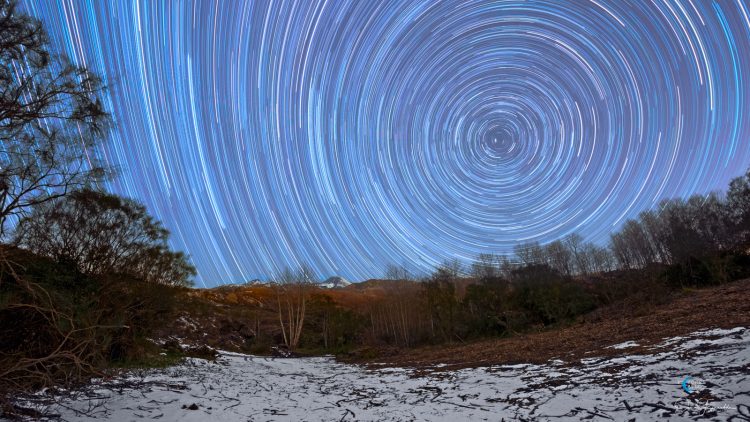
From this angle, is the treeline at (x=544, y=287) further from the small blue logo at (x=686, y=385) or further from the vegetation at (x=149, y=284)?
the small blue logo at (x=686, y=385)

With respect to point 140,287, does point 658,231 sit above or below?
above

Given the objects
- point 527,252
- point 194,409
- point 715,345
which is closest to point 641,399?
point 715,345

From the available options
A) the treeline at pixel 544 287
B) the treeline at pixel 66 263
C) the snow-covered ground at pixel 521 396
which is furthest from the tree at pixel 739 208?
the treeline at pixel 66 263

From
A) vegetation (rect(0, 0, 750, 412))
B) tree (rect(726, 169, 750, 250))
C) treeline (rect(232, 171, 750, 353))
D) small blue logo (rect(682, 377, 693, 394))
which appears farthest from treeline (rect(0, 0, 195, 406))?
tree (rect(726, 169, 750, 250))

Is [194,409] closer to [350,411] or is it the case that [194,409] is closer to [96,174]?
[350,411]

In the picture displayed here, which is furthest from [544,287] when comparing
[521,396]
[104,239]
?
[104,239]

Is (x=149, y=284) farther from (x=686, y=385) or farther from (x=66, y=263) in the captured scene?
(x=686, y=385)

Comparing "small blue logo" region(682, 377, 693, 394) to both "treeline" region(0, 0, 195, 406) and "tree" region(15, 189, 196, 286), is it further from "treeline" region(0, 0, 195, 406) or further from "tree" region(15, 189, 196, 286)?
"tree" region(15, 189, 196, 286)
